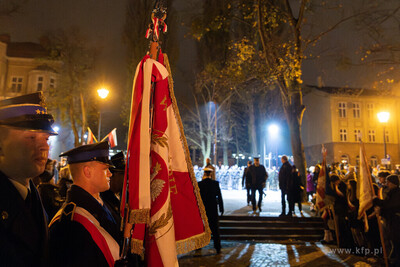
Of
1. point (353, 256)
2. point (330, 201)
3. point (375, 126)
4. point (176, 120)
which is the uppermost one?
point (375, 126)

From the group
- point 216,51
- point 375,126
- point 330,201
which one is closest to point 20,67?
point 216,51

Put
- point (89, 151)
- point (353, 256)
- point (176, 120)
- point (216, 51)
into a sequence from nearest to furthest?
point (89, 151) < point (176, 120) < point (353, 256) < point (216, 51)

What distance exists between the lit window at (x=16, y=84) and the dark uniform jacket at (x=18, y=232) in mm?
41389

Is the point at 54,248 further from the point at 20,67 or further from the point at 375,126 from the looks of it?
the point at 375,126

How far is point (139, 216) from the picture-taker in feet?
7.63

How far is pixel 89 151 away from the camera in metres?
2.57

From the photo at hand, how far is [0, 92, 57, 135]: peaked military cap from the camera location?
172cm

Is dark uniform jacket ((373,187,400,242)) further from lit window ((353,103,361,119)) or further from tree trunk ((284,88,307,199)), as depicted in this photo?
lit window ((353,103,361,119))

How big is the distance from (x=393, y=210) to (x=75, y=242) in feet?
23.5

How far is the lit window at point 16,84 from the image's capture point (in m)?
36.2

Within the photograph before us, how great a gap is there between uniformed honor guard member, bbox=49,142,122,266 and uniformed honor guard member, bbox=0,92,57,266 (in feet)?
1.03

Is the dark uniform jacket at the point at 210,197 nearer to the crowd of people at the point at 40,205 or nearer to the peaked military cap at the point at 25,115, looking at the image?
the crowd of people at the point at 40,205

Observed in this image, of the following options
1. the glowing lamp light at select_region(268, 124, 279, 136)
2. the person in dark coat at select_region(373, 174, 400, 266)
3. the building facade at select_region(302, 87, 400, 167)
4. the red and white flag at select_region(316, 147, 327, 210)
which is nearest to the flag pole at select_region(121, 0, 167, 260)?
the person in dark coat at select_region(373, 174, 400, 266)

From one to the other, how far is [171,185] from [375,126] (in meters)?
51.2
